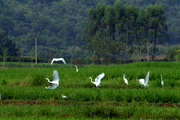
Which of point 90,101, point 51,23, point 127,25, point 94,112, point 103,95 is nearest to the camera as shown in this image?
point 94,112

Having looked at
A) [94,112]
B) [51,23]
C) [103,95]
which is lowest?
[94,112]

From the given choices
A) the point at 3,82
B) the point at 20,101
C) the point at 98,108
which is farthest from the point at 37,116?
the point at 3,82

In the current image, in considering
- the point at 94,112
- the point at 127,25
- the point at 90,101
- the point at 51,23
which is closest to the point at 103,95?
the point at 90,101

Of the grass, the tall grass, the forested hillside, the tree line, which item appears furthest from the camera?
the forested hillside

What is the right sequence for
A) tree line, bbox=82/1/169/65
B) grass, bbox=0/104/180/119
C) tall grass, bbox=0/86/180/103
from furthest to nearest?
tree line, bbox=82/1/169/65 < tall grass, bbox=0/86/180/103 < grass, bbox=0/104/180/119

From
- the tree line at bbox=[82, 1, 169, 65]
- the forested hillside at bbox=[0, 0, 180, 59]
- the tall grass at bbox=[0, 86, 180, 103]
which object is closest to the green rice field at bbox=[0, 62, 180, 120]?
the tall grass at bbox=[0, 86, 180, 103]

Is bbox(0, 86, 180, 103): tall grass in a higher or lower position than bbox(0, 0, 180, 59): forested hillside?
lower

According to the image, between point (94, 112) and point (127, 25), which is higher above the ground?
point (127, 25)

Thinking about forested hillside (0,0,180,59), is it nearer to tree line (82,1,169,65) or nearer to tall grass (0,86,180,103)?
tree line (82,1,169,65)

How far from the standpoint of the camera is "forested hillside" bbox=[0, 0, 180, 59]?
62688 mm

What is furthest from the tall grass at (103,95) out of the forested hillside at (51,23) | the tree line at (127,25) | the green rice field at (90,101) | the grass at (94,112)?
the forested hillside at (51,23)

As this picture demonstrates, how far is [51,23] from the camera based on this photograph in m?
75.1

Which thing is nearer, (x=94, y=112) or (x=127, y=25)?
(x=94, y=112)

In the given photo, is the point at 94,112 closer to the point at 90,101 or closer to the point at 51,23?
the point at 90,101
